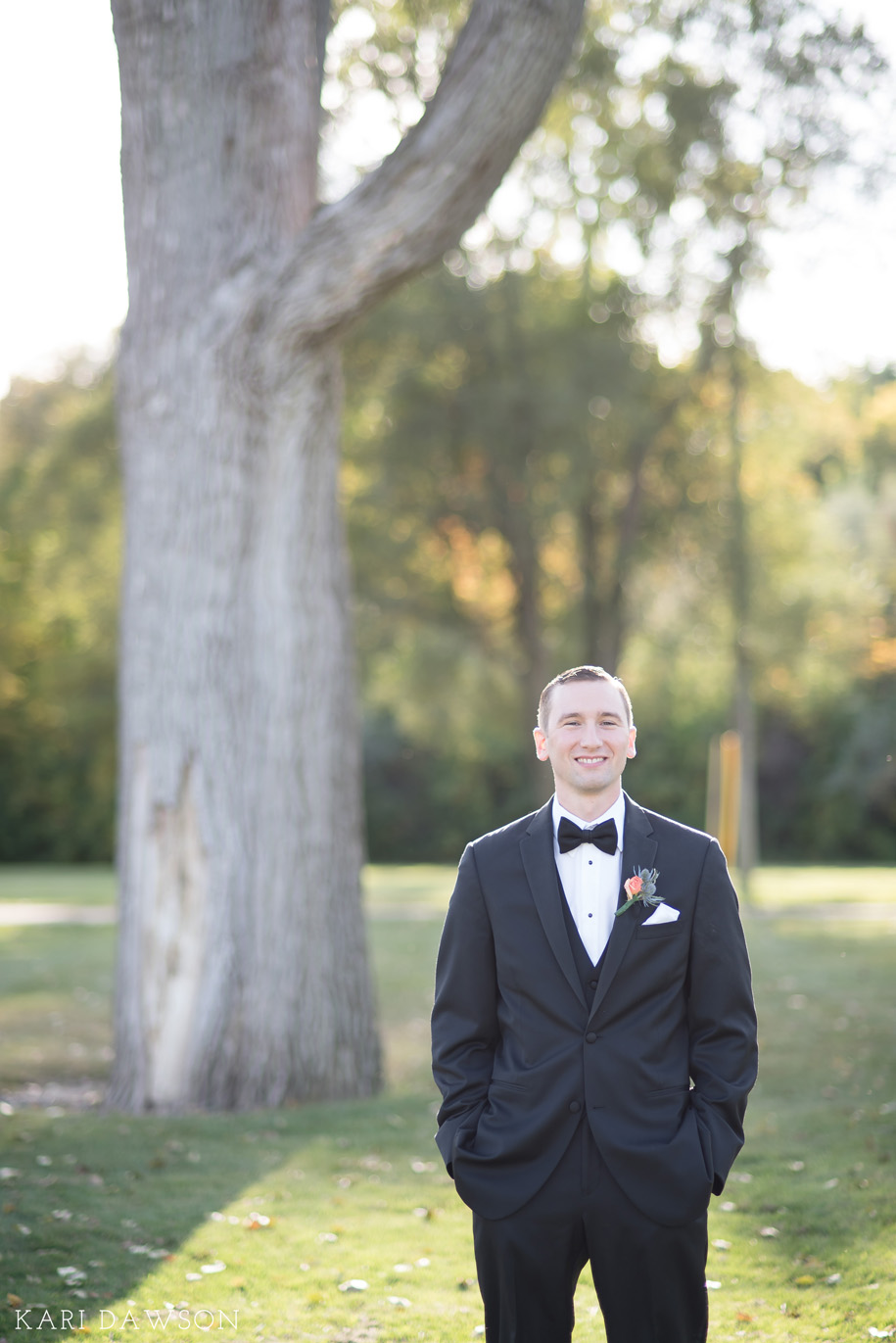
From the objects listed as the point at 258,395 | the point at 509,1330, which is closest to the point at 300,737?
the point at 258,395

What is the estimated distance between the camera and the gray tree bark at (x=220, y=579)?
24.0 ft

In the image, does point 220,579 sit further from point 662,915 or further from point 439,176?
point 662,915

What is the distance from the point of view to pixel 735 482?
2045cm

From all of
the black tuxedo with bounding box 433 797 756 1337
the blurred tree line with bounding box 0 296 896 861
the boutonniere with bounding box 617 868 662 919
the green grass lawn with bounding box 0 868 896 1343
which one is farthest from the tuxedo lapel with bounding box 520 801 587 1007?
the blurred tree line with bounding box 0 296 896 861

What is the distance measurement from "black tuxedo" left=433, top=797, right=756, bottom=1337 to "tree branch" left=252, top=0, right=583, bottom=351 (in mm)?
4483

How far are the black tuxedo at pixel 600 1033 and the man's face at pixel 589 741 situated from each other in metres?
0.12

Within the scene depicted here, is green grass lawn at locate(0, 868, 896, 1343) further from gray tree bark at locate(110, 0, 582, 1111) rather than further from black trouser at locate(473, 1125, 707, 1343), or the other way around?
black trouser at locate(473, 1125, 707, 1343)

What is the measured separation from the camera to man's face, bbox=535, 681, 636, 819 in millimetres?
3195

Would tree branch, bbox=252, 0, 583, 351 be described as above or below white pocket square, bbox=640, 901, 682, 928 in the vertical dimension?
above

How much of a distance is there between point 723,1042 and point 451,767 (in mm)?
34047

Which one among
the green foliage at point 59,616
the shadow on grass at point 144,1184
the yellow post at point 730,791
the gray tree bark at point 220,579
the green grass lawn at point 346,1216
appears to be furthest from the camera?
the green foliage at point 59,616

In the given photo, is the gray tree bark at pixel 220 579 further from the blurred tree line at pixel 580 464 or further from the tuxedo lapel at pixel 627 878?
the blurred tree line at pixel 580 464

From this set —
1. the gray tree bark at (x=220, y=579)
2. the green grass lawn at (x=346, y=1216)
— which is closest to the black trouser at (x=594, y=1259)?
the green grass lawn at (x=346, y=1216)

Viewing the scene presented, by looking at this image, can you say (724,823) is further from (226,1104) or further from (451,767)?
(451,767)
